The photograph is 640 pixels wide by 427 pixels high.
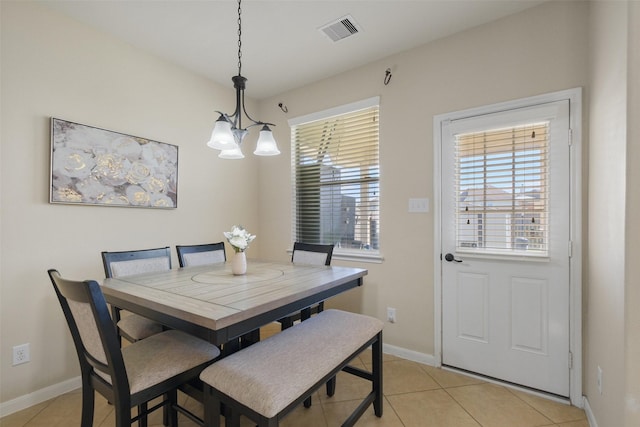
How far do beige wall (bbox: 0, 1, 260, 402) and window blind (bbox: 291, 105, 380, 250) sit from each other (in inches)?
51.5

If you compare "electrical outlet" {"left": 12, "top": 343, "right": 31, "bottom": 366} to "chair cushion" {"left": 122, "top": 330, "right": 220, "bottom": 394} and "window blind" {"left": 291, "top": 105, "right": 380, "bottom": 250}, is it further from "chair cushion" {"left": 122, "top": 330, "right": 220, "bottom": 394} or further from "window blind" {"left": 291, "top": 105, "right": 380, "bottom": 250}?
"window blind" {"left": 291, "top": 105, "right": 380, "bottom": 250}

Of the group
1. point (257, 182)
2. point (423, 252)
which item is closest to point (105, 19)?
point (257, 182)

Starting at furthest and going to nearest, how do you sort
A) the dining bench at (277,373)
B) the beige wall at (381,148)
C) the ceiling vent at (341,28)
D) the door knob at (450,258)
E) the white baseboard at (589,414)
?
the door knob at (450,258) → the ceiling vent at (341,28) → the white baseboard at (589,414) → the beige wall at (381,148) → the dining bench at (277,373)

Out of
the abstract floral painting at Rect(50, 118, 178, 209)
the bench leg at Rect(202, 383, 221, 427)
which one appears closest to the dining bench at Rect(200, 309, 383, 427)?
the bench leg at Rect(202, 383, 221, 427)

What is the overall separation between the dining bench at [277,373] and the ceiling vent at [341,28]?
2.19m

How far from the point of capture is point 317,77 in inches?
122

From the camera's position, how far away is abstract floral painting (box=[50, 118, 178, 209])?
2088 millimetres

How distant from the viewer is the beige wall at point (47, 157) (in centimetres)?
190

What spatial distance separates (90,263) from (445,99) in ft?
10.1

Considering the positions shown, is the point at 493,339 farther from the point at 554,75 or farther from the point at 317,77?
the point at 317,77

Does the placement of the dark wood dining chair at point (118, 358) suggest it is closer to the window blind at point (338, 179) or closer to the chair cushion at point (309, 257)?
the chair cushion at point (309, 257)

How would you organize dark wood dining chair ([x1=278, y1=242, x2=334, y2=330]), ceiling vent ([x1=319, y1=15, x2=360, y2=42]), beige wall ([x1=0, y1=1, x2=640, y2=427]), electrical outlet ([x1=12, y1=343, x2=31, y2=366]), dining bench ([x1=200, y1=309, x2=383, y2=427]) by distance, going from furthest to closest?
1. dark wood dining chair ([x1=278, y1=242, x2=334, y2=330])
2. ceiling vent ([x1=319, y1=15, x2=360, y2=42])
3. electrical outlet ([x1=12, y1=343, x2=31, y2=366])
4. beige wall ([x1=0, y1=1, x2=640, y2=427])
5. dining bench ([x1=200, y1=309, x2=383, y2=427])

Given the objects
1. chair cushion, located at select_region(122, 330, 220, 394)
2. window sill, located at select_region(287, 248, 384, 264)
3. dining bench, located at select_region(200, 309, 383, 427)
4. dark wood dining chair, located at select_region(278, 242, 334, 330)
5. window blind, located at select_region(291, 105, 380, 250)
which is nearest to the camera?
dining bench, located at select_region(200, 309, 383, 427)

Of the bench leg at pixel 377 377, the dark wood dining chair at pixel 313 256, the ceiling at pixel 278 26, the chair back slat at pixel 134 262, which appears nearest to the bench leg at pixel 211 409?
the bench leg at pixel 377 377
